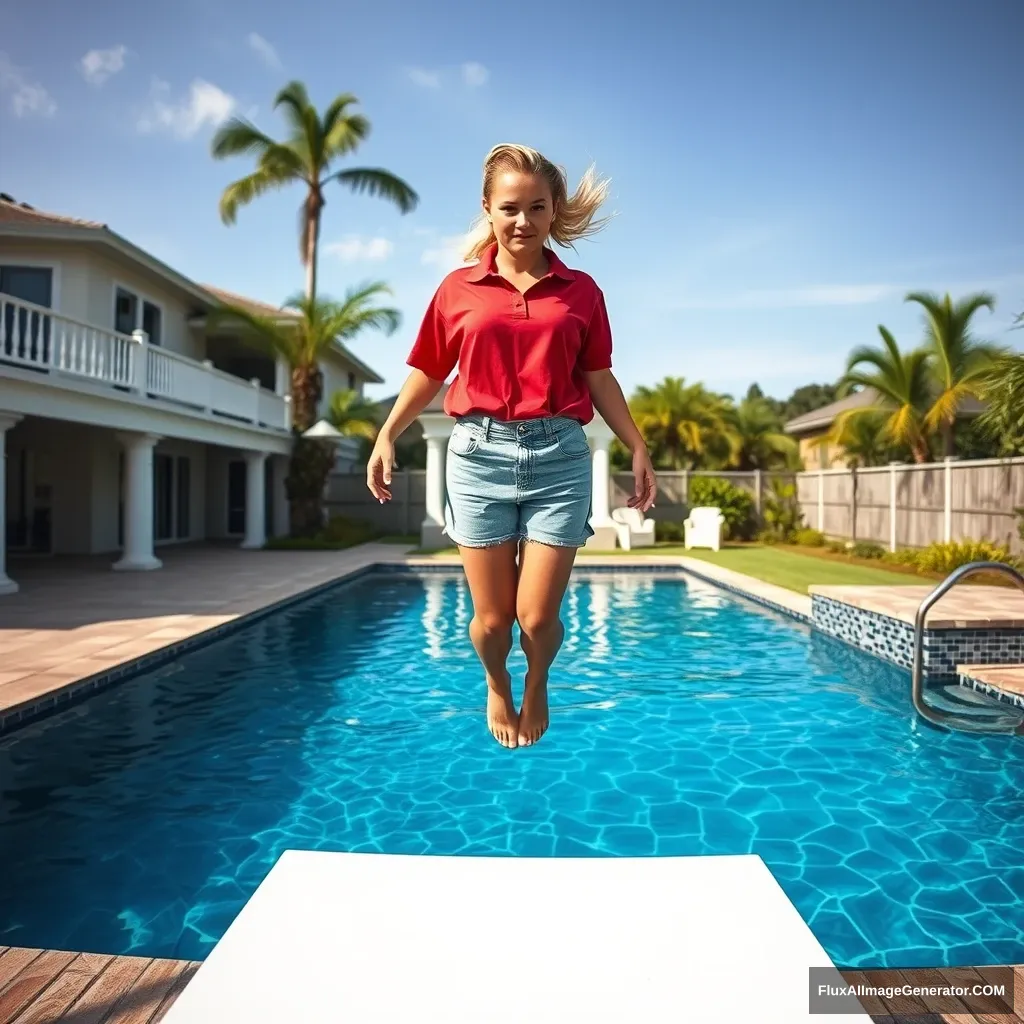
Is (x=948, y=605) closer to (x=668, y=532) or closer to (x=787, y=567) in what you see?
(x=787, y=567)

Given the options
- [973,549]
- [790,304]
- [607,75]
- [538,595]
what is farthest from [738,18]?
[790,304]

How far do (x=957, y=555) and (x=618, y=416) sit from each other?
1397 centimetres

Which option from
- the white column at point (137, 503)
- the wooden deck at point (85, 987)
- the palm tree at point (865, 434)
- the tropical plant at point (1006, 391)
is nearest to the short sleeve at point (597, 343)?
the wooden deck at point (85, 987)

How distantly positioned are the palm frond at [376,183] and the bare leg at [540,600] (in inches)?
895

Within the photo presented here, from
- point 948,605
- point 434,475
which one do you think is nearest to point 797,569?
point 948,605

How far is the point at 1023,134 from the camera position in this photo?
16.6m

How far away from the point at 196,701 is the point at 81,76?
1074cm

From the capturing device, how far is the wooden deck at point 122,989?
235 centimetres

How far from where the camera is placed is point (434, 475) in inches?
799

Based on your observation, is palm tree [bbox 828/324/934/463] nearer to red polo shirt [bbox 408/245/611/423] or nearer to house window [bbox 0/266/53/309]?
house window [bbox 0/266/53/309]

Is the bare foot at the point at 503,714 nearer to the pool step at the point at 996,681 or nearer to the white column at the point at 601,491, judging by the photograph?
the pool step at the point at 996,681

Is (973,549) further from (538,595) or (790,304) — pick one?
(538,595)

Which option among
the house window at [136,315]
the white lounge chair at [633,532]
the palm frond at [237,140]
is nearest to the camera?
the house window at [136,315]

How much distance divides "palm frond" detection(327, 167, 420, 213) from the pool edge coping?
1170 centimetres
